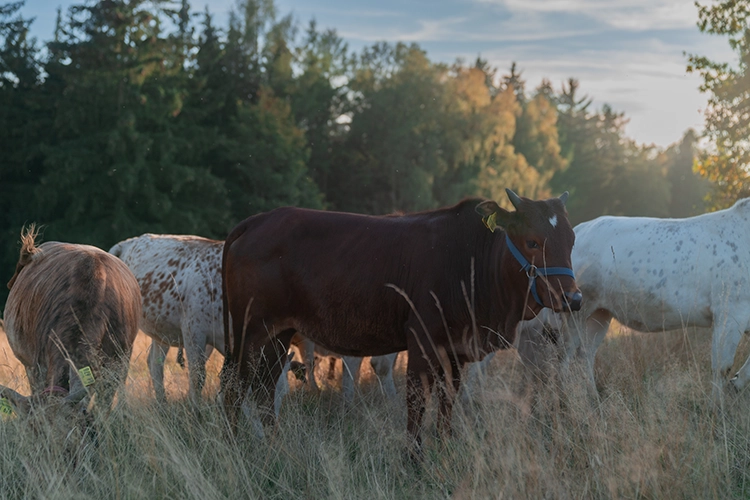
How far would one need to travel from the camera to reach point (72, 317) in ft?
17.7

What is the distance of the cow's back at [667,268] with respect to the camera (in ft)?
22.8

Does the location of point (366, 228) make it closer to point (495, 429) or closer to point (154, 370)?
point (495, 429)

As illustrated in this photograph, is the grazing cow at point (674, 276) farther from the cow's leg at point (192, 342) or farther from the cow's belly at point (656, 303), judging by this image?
the cow's leg at point (192, 342)

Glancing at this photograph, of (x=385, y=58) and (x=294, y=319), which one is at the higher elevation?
(x=385, y=58)

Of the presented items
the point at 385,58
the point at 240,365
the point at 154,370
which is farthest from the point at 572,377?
the point at 385,58

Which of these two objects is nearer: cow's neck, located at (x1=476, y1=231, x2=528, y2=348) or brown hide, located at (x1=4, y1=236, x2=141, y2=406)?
brown hide, located at (x1=4, y1=236, x2=141, y2=406)

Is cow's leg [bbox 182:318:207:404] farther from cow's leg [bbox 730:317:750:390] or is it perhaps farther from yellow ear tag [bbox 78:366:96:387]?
cow's leg [bbox 730:317:750:390]

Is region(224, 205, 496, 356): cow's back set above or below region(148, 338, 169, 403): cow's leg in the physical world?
above

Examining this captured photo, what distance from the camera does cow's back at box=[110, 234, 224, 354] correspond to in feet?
25.6

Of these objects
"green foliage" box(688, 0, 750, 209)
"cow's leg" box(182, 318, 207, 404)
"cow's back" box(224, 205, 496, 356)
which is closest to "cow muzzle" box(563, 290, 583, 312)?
"cow's back" box(224, 205, 496, 356)

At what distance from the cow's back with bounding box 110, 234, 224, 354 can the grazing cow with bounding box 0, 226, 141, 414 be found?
1.24 meters

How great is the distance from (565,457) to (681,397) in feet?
6.74

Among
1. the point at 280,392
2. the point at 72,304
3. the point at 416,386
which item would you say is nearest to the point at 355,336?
the point at 416,386

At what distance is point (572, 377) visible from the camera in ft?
16.8
